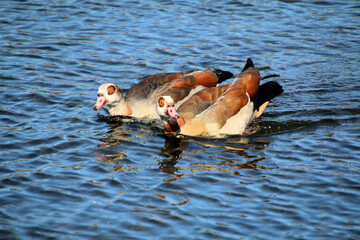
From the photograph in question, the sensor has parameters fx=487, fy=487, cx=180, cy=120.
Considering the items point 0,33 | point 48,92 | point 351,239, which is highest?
point 0,33

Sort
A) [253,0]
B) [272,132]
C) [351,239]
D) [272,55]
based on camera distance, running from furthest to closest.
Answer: [253,0]
[272,55]
[272,132]
[351,239]

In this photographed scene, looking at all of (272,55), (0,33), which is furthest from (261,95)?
(0,33)

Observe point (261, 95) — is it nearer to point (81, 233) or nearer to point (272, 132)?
point (272, 132)

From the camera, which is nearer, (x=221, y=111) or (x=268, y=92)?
(x=221, y=111)

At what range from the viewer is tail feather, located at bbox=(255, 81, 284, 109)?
1016cm

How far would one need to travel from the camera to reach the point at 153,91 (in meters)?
11.1

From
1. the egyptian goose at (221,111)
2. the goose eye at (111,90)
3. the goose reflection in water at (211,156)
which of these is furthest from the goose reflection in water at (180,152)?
the goose eye at (111,90)

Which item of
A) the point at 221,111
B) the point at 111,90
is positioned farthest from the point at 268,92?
the point at 111,90

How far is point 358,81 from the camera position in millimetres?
11680

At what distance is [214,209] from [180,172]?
1399 mm

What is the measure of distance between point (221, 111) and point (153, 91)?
217 centimetres

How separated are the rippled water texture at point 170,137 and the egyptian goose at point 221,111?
25 cm

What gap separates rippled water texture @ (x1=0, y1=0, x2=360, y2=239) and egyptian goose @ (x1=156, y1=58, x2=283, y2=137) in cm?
25

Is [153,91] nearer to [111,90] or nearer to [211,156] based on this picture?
[111,90]
